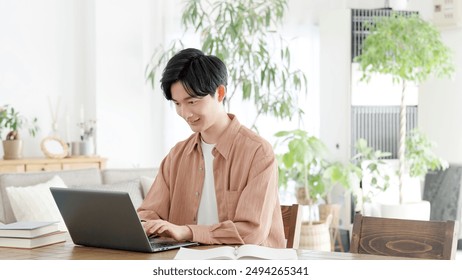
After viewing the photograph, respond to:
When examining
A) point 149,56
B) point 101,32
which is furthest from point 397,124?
point 101,32

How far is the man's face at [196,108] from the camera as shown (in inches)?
97.8

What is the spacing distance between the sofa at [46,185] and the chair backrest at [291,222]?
2.05 meters

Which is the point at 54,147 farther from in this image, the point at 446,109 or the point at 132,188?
the point at 446,109

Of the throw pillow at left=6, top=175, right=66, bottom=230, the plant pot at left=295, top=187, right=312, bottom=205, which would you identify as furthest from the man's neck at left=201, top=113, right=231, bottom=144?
the plant pot at left=295, top=187, right=312, bottom=205

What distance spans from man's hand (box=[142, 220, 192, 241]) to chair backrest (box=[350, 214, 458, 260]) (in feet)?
1.84

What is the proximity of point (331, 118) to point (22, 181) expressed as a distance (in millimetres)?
3169

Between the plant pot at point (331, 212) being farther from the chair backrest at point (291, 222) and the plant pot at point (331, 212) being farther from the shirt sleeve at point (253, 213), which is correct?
the shirt sleeve at point (253, 213)

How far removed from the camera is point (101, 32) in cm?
660

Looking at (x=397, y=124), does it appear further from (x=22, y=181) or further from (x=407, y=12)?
(x=22, y=181)

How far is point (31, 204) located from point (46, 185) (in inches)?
9.2

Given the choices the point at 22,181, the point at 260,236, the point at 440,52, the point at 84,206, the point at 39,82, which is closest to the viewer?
the point at 84,206

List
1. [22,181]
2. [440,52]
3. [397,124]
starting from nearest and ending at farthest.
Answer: [22,181] → [440,52] → [397,124]

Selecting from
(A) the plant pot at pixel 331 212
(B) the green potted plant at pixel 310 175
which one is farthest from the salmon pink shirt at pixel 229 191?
(A) the plant pot at pixel 331 212

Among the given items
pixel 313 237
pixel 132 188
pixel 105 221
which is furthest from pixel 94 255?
pixel 313 237
